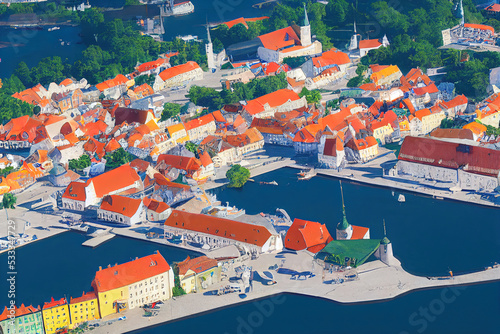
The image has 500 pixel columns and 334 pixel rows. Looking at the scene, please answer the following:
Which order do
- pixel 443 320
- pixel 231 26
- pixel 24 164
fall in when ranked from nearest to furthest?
pixel 443 320 < pixel 24 164 < pixel 231 26

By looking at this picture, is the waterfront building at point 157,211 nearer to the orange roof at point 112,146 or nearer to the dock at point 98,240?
the dock at point 98,240

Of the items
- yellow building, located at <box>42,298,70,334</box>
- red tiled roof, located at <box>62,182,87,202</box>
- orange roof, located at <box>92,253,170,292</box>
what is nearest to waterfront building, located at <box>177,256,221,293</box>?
orange roof, located at <box>92,253,170,292</box>

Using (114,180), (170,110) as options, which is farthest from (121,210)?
(170,110)

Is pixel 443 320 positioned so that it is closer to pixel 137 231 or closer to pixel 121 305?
pixel 121 305

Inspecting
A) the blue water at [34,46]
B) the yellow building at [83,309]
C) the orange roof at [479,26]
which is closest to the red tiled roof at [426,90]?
the orange roof at [479,26]

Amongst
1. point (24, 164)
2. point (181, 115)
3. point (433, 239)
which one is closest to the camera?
point (433, 239)

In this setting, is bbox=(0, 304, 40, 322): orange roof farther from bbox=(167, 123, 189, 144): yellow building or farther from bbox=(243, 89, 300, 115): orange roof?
bbox=(243, 89, 300, 115): orange roof

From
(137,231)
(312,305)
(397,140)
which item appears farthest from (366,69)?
(312,305)
